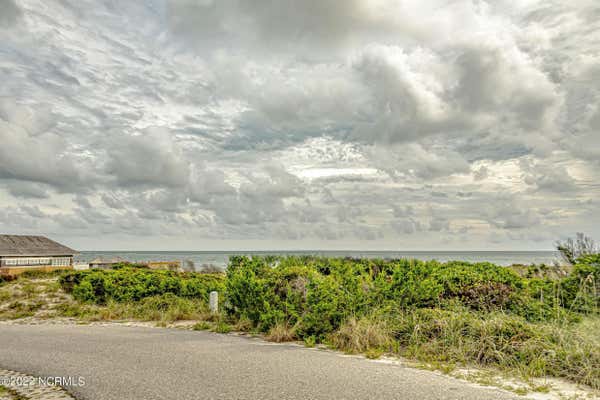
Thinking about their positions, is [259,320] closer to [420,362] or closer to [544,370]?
[420,362]

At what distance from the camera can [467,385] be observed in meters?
5.43

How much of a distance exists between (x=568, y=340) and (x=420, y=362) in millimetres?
2243

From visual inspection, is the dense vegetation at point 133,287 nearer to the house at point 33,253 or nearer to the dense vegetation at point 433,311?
the dense vegetation at point 433,311

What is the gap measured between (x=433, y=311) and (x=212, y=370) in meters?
4.15

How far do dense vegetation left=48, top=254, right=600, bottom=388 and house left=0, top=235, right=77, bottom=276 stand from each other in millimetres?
34568

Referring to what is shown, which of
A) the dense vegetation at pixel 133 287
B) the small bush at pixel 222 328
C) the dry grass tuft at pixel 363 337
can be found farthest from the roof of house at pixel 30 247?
the dry grass tuft at pixel 363 337

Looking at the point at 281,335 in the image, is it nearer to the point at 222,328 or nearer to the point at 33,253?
the point at 222,328

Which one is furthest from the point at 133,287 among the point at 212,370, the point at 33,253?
the point at 33,253

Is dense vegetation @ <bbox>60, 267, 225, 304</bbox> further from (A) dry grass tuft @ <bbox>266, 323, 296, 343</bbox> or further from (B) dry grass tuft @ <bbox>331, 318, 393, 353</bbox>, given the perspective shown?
(B) dry grass tuft @ <bbox>331, 318, 393, 353</bbox>

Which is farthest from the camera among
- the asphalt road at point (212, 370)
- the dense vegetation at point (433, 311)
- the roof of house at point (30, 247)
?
the roof of house at point (30, 247)

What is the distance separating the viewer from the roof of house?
131 ft

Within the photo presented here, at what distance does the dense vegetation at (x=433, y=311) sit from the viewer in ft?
21.2

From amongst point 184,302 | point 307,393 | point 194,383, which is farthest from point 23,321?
point 307,393

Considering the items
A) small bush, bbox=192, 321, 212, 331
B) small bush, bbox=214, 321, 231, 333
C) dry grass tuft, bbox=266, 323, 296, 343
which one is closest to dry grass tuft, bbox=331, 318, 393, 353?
dry grass tuft, bbox=266, 323, 296, 343
